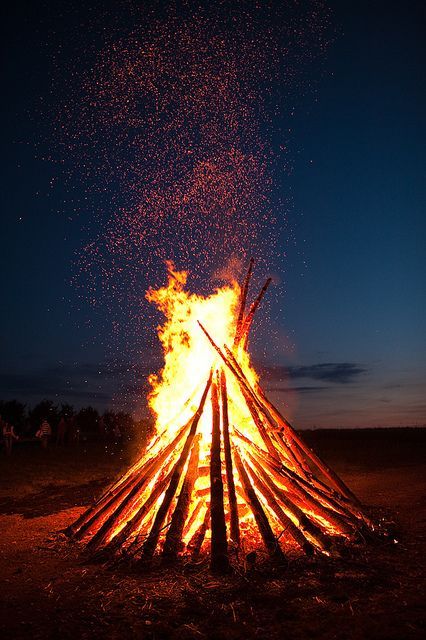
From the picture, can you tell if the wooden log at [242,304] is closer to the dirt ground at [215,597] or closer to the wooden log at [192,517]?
the wooden log at [192,517]

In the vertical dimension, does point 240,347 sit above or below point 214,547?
above

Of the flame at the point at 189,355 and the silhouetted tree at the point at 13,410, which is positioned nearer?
the flame at the point at 189,355

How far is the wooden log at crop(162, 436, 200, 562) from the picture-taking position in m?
5.78

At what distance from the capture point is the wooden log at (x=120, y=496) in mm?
7066

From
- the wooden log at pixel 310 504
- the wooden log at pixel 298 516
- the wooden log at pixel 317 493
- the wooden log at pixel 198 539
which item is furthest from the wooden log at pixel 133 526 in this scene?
the wooden log at pixel 310 504

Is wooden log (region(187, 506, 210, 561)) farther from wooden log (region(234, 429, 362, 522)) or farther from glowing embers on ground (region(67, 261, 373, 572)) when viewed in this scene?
wooden log (region(234, 429, 362, 522))

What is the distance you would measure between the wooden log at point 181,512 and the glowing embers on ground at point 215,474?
15 mm

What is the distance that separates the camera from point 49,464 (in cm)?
1728

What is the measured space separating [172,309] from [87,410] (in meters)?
46.1

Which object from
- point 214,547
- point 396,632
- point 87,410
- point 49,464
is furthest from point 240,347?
point 87,410

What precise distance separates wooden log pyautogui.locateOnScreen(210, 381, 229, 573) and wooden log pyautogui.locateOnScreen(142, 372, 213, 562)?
0.38 meters

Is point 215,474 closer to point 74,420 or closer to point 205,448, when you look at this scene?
point 205,448

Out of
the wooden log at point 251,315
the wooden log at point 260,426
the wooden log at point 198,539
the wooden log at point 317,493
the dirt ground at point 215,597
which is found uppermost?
the wooden log at point 251,315

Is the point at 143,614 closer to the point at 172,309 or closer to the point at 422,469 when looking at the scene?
the point at 172,309
